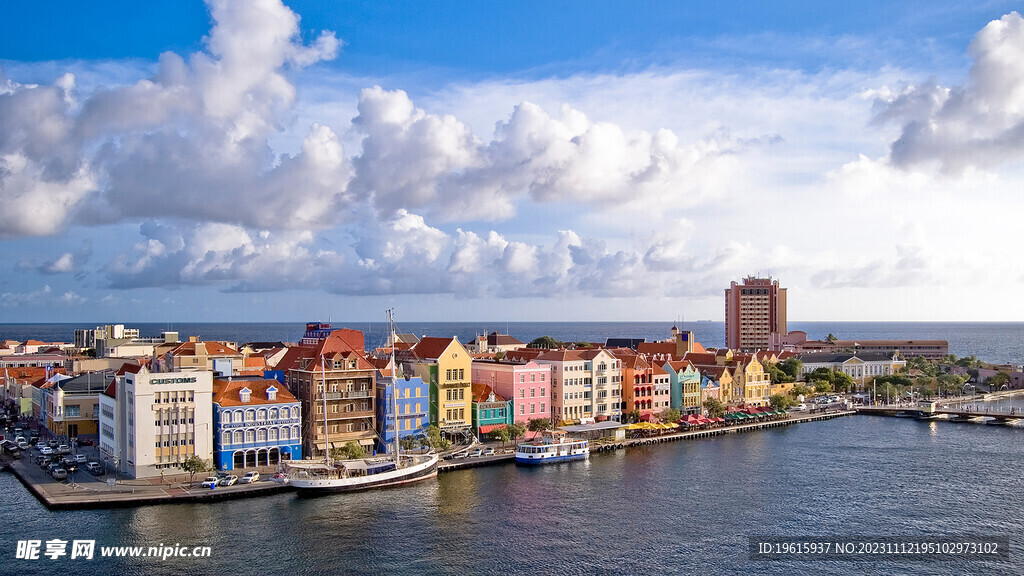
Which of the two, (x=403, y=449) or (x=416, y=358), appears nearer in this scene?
(x=403, y=449)

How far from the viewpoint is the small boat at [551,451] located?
7825 cm

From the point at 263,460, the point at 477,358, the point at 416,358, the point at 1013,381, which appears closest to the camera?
the point at 263,460

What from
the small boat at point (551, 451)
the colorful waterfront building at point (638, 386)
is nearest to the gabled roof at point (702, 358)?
the colorful waterfront building at point (638, 386)

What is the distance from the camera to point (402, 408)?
7994 cm

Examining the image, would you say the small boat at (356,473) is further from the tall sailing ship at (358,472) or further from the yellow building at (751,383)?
the yellow building at (751,383)

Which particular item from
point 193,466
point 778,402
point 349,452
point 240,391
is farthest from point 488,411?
point 778,402

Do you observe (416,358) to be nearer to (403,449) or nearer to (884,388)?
(403,449)

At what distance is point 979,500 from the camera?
2515 inches

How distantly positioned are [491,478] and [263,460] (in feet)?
64.7

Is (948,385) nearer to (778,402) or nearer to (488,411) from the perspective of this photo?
(778,402)

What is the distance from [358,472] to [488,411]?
23123mm

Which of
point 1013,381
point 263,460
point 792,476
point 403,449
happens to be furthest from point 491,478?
point 1013,381

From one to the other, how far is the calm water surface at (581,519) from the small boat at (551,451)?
1764 mm

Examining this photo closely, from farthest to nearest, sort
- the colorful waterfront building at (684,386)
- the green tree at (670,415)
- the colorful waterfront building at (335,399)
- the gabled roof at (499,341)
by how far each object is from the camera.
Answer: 1. the gabled roof at (499,341)
2. the colorful waterfront building at (684,386)
3. the green tree at (670,415)
4. the colorful waterfront building at (335,399)
